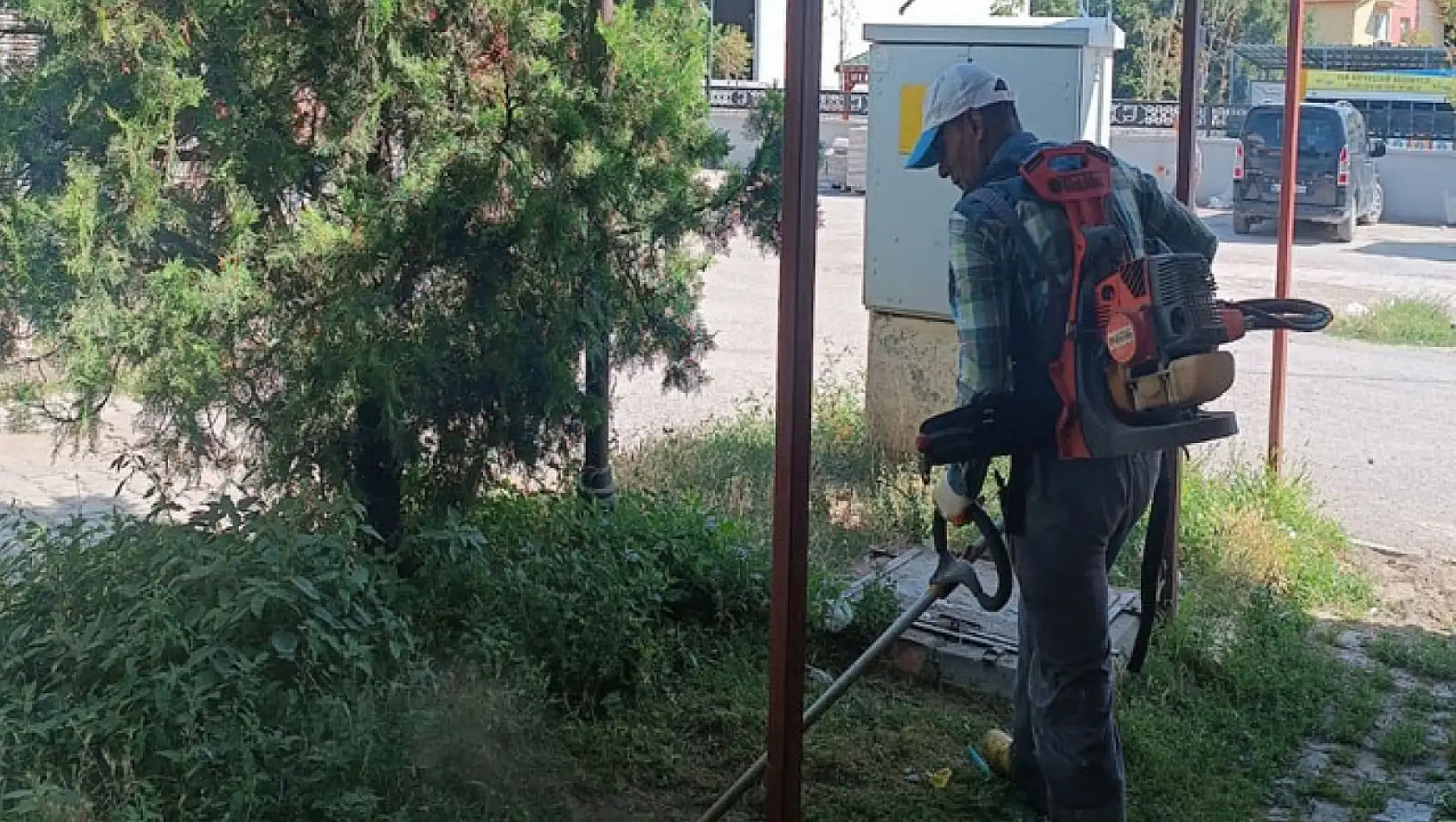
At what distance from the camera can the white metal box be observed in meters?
7.09

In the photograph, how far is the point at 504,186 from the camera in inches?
185

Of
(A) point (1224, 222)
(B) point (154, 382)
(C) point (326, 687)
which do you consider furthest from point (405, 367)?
(A) point (1224, 222)

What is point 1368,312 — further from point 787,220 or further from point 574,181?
point 787,220

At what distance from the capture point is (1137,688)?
5344mm

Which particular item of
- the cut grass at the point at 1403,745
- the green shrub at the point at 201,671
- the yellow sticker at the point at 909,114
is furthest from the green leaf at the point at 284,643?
the yellow sticker at the point at 909,114

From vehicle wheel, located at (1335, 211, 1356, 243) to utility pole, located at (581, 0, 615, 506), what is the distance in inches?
683

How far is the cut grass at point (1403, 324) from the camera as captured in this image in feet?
44.8

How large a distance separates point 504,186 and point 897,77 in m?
3.31

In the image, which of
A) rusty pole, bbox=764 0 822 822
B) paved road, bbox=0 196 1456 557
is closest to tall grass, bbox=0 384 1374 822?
rusty pole, bbox=764 0 822 822

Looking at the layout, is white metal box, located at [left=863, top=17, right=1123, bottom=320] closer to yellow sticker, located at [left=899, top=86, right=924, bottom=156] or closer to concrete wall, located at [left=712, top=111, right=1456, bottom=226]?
yellow sticker, located at [left=899, top=86, right=924, bottom=156]

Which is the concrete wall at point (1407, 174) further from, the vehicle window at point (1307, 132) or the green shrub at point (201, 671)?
the green shrub at point (201, 671)

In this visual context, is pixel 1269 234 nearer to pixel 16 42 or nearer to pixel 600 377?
pixel 600 377

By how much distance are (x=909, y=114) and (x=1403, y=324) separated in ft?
27.3

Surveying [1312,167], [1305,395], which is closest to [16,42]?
[1305,395]
